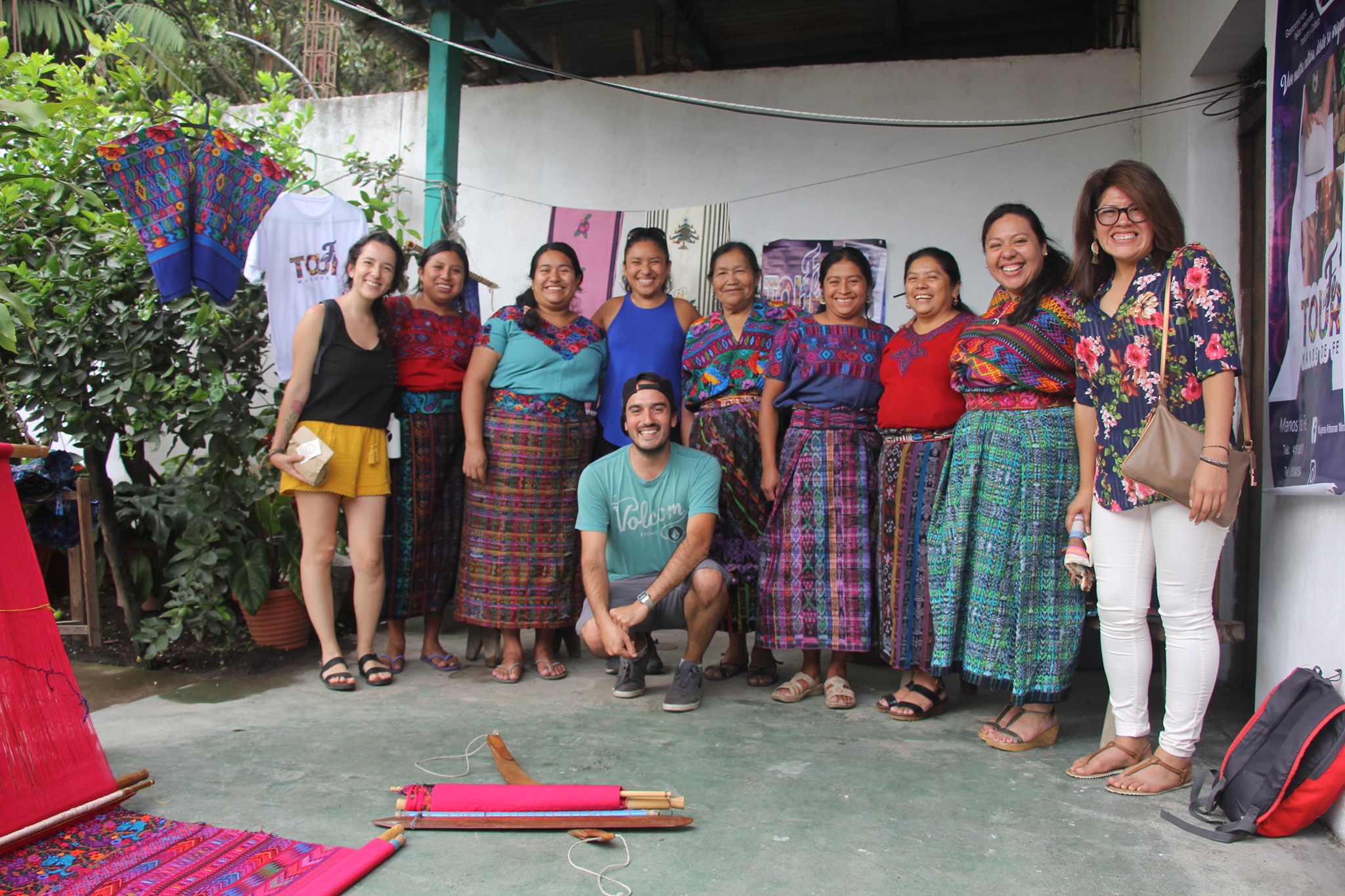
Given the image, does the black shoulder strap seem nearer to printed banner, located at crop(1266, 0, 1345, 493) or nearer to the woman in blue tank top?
the woman in blue tank top

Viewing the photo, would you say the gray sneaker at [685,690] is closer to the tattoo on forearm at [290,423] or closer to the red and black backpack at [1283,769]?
the red and black backpack at [1283,769]

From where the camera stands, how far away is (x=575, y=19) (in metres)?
5.92

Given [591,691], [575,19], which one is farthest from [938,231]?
[591,691]

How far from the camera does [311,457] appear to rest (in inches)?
132

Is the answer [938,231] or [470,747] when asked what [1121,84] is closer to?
[938,231]

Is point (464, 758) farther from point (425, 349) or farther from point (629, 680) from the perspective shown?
point (425, 349)

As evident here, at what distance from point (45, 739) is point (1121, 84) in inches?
213

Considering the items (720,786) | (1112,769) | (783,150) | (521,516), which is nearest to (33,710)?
(720,786)

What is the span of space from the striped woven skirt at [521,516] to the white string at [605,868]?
5.14ft

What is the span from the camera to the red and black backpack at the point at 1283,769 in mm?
2064

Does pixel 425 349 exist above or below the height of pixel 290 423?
above

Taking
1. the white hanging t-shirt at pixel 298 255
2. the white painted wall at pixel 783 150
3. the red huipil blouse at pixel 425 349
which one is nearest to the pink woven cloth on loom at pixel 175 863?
the red huipil blouse at pixel 425 349

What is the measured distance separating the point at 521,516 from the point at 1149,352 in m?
2.29

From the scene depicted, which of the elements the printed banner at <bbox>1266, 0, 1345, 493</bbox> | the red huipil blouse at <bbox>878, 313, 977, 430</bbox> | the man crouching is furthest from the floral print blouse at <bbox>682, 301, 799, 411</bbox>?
the printed banner at <bbox>1266, 0, 1345, 493</bbox>
